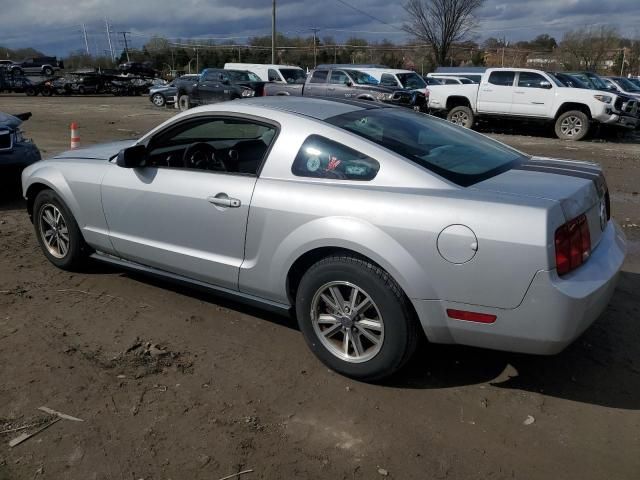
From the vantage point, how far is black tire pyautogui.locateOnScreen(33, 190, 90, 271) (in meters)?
4.75

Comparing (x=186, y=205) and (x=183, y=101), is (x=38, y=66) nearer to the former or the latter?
(x=183, y=101)

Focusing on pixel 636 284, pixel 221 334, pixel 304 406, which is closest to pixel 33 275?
pixel 221 334

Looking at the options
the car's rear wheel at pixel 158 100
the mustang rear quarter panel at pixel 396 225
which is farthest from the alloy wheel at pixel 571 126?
the car's rear wheel at pixel 158 100

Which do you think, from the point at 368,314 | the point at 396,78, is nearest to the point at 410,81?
the point at 396,78

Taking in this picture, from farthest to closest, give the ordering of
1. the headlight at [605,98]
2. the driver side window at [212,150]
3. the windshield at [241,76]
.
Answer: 1. the windshield at [241,76]
2. the headlight at [605,98]
3. the driver side window at [212,150]

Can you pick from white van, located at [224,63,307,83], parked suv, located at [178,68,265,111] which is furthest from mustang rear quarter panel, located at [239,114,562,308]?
white van, located at [224,63,307,83]

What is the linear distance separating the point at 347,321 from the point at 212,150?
1.94 meters

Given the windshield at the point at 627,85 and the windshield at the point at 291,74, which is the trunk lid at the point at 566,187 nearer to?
the windshield at the point at 627,85

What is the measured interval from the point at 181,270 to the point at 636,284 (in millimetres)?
3636

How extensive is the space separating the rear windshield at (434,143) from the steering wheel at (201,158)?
3.41 ft

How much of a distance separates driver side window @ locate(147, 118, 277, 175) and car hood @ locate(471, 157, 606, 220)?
1.45 meters

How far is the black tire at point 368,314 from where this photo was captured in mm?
3085

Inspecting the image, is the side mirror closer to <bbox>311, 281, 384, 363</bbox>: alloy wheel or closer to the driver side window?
the driver side window

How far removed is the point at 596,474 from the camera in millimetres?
2621
